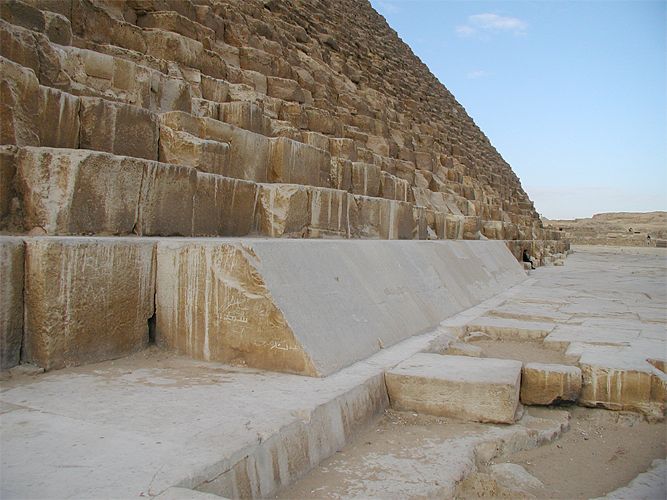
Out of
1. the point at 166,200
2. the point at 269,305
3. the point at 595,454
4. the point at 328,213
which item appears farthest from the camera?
the point at 328,213

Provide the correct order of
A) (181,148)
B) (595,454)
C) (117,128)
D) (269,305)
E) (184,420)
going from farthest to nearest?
(181,148) → (117,128) → (269,305) → (595,454) → (184,420)

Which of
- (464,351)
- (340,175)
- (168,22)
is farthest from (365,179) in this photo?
(464,351)

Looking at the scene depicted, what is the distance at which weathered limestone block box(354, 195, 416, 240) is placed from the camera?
569 centimetres

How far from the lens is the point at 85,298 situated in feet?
8.32

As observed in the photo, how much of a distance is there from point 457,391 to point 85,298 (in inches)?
70.5

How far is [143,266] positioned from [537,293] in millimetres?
5600

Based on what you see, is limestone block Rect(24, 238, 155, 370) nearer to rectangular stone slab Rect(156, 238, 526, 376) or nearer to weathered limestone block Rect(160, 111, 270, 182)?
rectangular stone slab Rect(156, 238, 526, 376)

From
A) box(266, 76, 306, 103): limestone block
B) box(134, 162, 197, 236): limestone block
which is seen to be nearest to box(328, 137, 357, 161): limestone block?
box(266, 76, 306, 103): limestone block

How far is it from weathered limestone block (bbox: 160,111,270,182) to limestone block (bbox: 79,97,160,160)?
25 cm

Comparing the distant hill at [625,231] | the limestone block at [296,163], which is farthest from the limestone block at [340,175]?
the distant hill at [625,231]

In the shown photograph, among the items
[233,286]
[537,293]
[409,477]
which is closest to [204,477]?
[409,477]

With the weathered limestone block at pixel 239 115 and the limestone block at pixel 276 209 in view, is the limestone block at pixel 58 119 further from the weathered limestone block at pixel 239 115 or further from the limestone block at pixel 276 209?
the weathered limestone block at pixel 239 115

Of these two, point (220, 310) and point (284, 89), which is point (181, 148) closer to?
point (220, 310)

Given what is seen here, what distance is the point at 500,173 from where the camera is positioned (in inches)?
857
